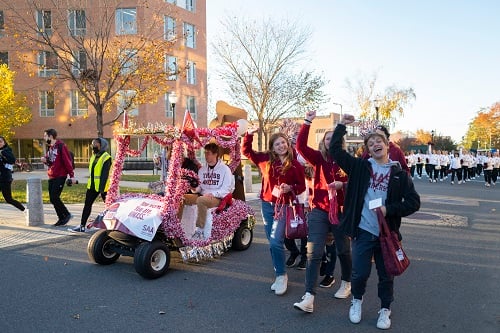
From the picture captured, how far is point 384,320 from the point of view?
4422mm

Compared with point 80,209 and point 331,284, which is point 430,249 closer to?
point 331,284

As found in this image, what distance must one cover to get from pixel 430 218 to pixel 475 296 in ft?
19.5

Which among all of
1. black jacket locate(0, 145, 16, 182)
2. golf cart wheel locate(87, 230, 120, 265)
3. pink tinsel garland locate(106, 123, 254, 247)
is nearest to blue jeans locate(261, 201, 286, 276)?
pink tinsel garland locate(106, 123, 254, 247)

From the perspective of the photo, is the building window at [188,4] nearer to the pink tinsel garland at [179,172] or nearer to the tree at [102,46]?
the tree at [102,46]

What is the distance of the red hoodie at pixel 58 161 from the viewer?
9375 millimetres

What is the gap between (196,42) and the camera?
133ft

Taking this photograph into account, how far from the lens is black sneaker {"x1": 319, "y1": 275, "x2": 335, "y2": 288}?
19.0ft

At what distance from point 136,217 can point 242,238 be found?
2090 mm

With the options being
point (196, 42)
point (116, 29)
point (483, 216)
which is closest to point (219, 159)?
point (483, 216)

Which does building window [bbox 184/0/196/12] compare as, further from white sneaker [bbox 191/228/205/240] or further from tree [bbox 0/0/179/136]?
white sneaker [bbox 191/228/205/240]

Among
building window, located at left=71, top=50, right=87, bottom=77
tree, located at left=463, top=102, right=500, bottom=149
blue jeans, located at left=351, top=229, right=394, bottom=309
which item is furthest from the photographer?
tree, located at left=463, top=102, right=500, bottom=149

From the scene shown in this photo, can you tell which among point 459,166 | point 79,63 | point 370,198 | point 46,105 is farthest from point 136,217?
point 46,105

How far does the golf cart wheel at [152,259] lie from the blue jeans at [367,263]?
8.98 ft

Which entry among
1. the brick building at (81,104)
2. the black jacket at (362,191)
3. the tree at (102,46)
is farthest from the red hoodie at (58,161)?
the brick building at (81,104)
